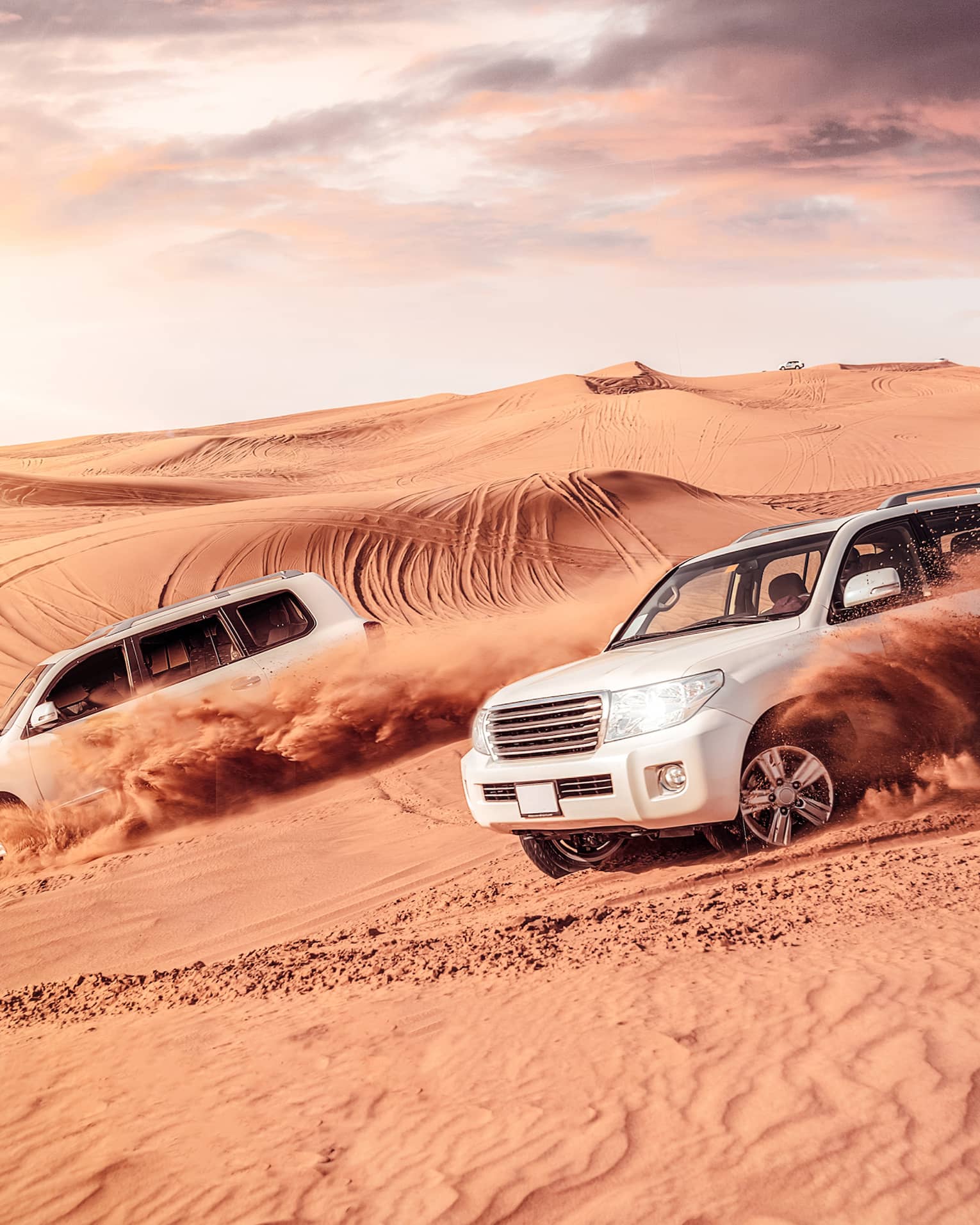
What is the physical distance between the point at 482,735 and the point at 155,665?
13.0 ft

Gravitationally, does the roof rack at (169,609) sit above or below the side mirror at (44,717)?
above

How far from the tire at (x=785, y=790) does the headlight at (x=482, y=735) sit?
1391mm

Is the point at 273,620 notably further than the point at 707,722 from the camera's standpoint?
Yes

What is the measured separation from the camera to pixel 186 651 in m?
8.97

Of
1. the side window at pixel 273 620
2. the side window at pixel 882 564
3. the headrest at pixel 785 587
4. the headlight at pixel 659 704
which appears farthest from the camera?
the side window at pixel 273 620

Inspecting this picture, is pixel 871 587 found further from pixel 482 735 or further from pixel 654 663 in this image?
pixel 482 735

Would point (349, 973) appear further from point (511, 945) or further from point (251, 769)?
point (251, 769)

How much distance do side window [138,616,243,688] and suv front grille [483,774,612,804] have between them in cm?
407

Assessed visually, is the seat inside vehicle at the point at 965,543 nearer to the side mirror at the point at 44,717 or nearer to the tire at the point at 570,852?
the tire at the point at 570,852

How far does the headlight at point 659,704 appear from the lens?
514 centimetres

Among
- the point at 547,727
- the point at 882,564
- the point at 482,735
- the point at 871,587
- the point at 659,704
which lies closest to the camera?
the point at 659,704

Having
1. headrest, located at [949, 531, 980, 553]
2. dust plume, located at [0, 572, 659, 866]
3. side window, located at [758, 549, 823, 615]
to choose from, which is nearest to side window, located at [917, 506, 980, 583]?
headrest, located at [949, 531, 980, 553]

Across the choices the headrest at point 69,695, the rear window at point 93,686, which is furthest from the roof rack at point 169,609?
the headrest at point 69,695

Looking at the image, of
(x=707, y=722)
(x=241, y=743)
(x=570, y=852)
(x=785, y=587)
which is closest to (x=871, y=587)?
(x=785, y=587)
